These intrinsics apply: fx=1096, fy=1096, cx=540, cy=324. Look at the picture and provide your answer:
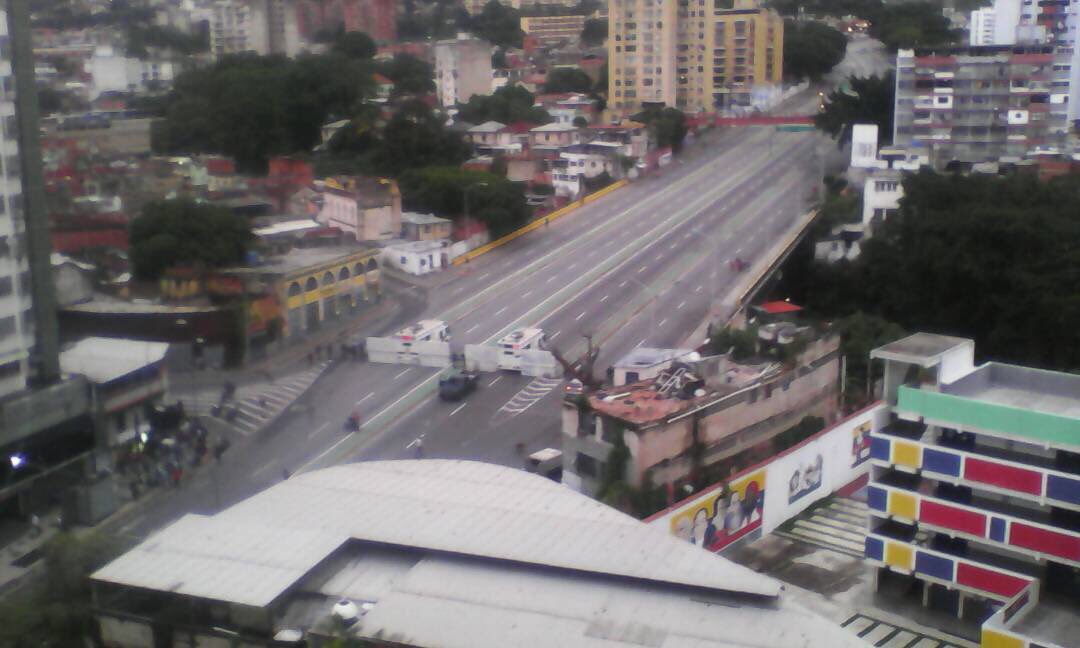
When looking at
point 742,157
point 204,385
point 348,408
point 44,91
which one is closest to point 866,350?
point 348,408

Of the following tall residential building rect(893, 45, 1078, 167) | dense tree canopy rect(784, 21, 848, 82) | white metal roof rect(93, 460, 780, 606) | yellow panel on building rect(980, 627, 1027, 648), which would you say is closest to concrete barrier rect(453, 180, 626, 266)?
tall residential building rect(893, 45, 1078, 167)

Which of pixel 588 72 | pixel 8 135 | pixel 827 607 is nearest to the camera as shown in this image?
pixel 827 607

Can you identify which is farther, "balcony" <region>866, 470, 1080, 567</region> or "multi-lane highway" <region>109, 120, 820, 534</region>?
"multi-lane highway" <region>109, 120, 820, 534</region>

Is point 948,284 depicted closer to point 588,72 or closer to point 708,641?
point 708,641

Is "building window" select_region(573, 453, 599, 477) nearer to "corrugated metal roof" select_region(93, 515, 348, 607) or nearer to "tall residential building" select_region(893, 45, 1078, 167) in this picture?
"corrugated metal roof" select_region(93, 515, 348, 607)

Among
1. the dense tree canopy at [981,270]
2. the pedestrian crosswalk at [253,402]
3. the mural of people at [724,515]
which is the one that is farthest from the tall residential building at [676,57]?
the mural of people at [724,515]

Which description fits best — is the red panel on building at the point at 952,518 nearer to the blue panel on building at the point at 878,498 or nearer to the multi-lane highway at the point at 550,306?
the blue panel on building at the point at 878,498
